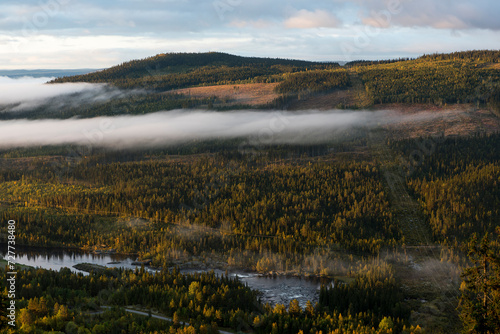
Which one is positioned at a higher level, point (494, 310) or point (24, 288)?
point (494, 310)

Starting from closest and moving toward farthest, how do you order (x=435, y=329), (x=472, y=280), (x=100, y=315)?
(x=472, y=280), (x=100, y=315), (x=435, y=329)

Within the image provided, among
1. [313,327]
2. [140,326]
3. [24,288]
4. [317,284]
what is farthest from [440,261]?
[24,288]

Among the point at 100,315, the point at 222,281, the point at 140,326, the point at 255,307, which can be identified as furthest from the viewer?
the point at 222,281

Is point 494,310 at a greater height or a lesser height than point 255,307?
greater

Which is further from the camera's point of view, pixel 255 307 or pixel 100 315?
pixel 255 307

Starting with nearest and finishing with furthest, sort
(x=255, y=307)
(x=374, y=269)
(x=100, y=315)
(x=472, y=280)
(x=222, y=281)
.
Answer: (x=472, y=280), (x=100, y=315), (x=255, y=307), (x=222, y=281), (x=374, y=269)

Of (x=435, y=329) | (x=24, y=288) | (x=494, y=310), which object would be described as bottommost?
(x=435, y=329)

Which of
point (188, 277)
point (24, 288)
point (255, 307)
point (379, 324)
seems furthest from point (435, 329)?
point (24, 288)

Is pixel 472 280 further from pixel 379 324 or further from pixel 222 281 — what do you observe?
pixel 222 281

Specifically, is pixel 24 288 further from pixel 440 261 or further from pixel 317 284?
pixel 440 261
